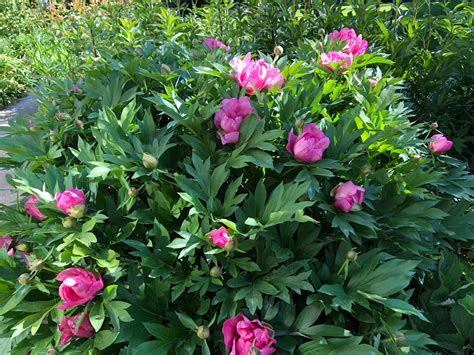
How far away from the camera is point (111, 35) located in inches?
110

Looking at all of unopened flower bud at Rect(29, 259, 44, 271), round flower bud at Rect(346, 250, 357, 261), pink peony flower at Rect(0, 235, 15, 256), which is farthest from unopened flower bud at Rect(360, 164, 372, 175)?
pink peony flower at Rect(0, 235, 15, 256)

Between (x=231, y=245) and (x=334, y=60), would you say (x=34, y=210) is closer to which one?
(x=231, y=245)

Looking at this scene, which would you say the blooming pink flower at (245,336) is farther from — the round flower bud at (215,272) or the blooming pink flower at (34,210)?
the blooming pink flower at (34,210)

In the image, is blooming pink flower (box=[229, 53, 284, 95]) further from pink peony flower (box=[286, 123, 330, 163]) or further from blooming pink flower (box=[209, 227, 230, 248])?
blooming pink flower (box=[209, 227, 230, 248])

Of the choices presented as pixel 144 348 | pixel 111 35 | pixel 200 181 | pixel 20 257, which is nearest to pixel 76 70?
pixel 111 35

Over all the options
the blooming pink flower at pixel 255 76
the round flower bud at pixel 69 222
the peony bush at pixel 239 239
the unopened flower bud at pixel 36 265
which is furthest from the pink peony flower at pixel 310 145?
the unopened flower bud at pixel 36 265

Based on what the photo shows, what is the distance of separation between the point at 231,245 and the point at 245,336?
0.20 meters

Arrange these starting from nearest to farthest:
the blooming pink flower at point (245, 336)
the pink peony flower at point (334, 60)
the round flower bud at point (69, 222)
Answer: the blooming pink flower at point (245, 336) < the round flower bud at point (69, 222) < the pink peony flower at point (334, 60)

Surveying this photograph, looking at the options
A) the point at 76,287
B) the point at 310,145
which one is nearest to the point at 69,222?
the point at 76,287

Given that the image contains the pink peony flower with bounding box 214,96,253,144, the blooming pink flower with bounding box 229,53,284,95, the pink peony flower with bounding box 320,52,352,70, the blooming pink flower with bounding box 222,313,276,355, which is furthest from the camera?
the pink peony flower with bounding box 320,52,352,70

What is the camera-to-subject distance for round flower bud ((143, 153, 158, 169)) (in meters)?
1.05

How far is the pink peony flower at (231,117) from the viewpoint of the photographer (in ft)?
3.65

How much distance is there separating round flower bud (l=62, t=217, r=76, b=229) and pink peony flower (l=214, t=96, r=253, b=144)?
428 mm

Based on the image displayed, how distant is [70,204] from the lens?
102cm
